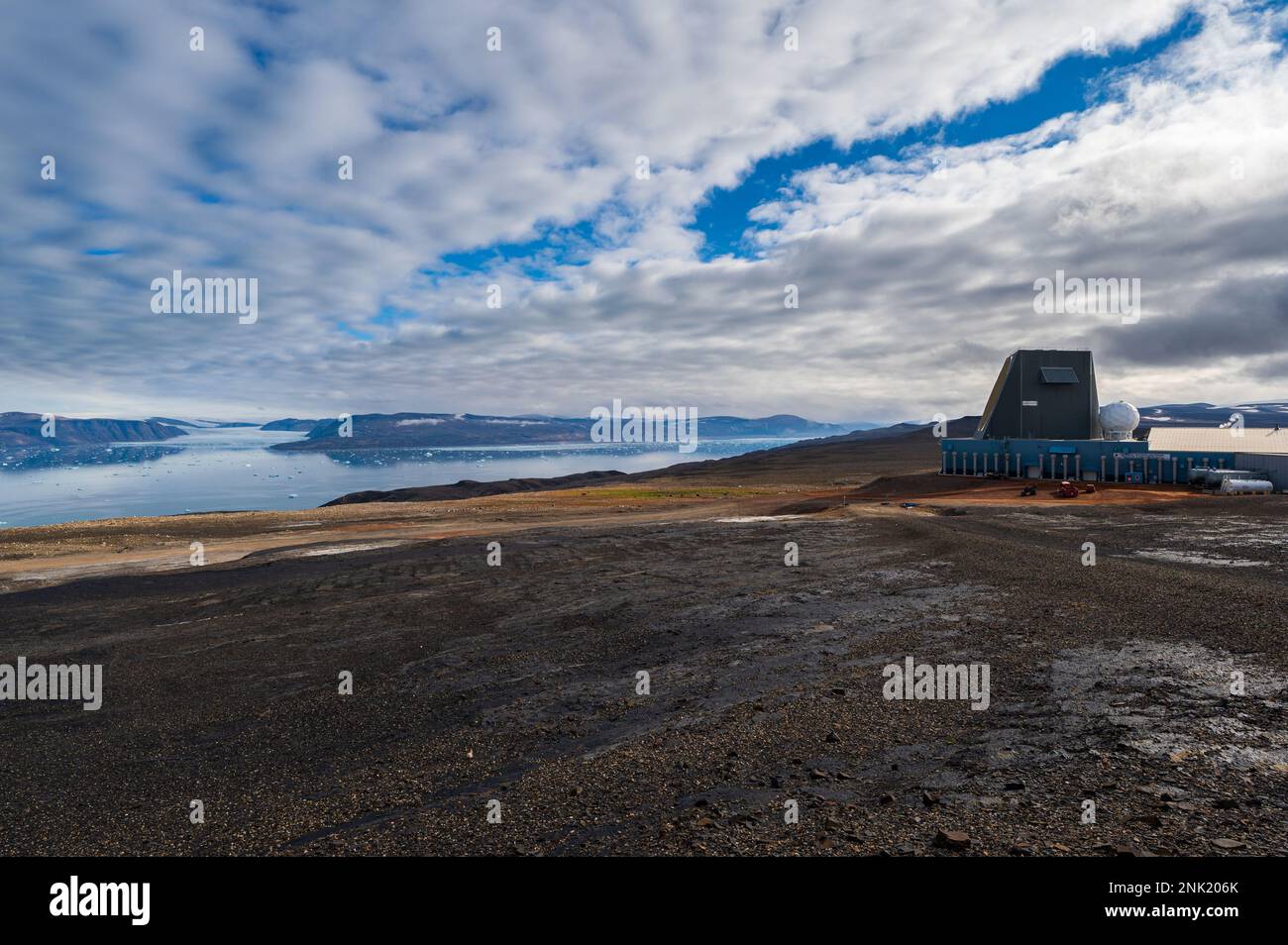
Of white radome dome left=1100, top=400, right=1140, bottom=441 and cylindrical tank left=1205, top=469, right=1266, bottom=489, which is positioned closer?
cylindrical tank left=1205, top=469, right=1266, bottom=489

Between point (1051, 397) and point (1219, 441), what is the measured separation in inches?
436

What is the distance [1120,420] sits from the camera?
Result: 47.9 metres

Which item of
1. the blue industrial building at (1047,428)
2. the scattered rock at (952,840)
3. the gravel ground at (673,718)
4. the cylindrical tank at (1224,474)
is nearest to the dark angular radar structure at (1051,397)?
the blue industrial building at (1047,428)

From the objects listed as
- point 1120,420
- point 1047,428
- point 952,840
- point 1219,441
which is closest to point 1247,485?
point 1219,441

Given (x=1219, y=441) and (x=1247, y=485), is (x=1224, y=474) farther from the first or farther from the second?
(x=1219, y=441)

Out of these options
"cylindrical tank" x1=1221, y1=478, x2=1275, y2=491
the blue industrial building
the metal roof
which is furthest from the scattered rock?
the blue industrial building

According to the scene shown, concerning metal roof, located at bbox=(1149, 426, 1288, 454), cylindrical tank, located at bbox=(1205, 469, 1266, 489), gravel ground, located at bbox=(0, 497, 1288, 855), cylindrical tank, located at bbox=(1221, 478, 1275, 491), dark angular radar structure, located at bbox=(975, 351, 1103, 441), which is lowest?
gravel ground, located at bbox=(0, 497, 1288, 855)

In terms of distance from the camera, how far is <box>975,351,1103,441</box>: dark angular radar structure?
5109 centimetres

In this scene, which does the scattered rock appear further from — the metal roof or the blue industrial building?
the blue industrial building

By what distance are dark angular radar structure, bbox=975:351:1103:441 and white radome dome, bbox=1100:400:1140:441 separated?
2.43 meters

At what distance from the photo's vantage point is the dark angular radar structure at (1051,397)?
5109 cm

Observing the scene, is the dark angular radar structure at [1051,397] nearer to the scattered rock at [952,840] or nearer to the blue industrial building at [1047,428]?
the blue industrial building at [1047,428]
